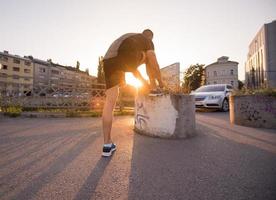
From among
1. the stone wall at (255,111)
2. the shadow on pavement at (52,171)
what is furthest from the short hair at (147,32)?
the stone wall at (255,111)

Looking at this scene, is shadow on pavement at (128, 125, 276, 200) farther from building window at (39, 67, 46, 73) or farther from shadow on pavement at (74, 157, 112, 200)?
building window at (39, 67, 46, 73)

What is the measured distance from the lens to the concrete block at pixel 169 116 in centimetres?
380

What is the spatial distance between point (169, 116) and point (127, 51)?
1546mm

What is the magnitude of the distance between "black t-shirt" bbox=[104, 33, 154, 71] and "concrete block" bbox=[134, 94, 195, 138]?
Answer: 1105mm

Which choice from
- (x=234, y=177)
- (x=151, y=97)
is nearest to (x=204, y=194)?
(x=234, y=177)

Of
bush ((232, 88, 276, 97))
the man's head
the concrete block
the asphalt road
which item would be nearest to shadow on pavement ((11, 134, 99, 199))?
the asphalt road

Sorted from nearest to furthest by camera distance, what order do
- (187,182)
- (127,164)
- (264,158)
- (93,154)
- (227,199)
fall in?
(227,199)
(187,182)
(127,164)
(264,158)
(93,154)

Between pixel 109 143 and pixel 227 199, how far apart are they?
1.65 m

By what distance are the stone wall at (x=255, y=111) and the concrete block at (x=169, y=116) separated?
2.31m

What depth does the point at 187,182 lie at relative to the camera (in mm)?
1832

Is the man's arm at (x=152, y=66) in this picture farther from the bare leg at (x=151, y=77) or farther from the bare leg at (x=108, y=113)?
the bare leg at (x=108, y=113)

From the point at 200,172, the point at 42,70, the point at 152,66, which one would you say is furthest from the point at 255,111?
the point at 42,70

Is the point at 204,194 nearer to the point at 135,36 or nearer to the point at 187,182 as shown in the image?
the point at 187,182

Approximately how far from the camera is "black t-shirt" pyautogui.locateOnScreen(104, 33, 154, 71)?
9.57ft
